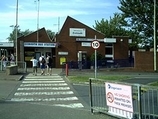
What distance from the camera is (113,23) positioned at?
252ft

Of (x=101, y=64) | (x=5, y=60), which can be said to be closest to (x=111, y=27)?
(x=101, y=64)

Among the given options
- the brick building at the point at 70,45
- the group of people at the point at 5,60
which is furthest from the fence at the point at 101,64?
the group of people at the point at 5,60

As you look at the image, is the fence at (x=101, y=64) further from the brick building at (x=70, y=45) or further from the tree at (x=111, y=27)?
the tree at (x=111, y=27)

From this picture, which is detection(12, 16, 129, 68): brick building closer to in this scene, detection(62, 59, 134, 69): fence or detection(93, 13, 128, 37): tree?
detection(62, 59, 134, 69): fence

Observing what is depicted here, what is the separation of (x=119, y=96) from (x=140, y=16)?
3918cm

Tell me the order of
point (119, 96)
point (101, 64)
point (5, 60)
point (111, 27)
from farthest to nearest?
point (111, 27)
point (101, 64)
point (5, 60)
point (119, 96)

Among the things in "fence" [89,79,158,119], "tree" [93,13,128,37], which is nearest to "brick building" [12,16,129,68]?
"tree" [93,13,128,37]

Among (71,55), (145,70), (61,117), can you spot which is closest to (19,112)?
(61,117)

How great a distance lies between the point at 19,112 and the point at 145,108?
12.9 feet

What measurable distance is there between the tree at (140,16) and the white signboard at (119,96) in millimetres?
37436

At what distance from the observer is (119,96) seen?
811 cm

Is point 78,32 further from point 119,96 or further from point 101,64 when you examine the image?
point 119,96

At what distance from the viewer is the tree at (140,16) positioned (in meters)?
45.0

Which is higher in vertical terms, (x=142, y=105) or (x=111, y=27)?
(x=111, y=27)
